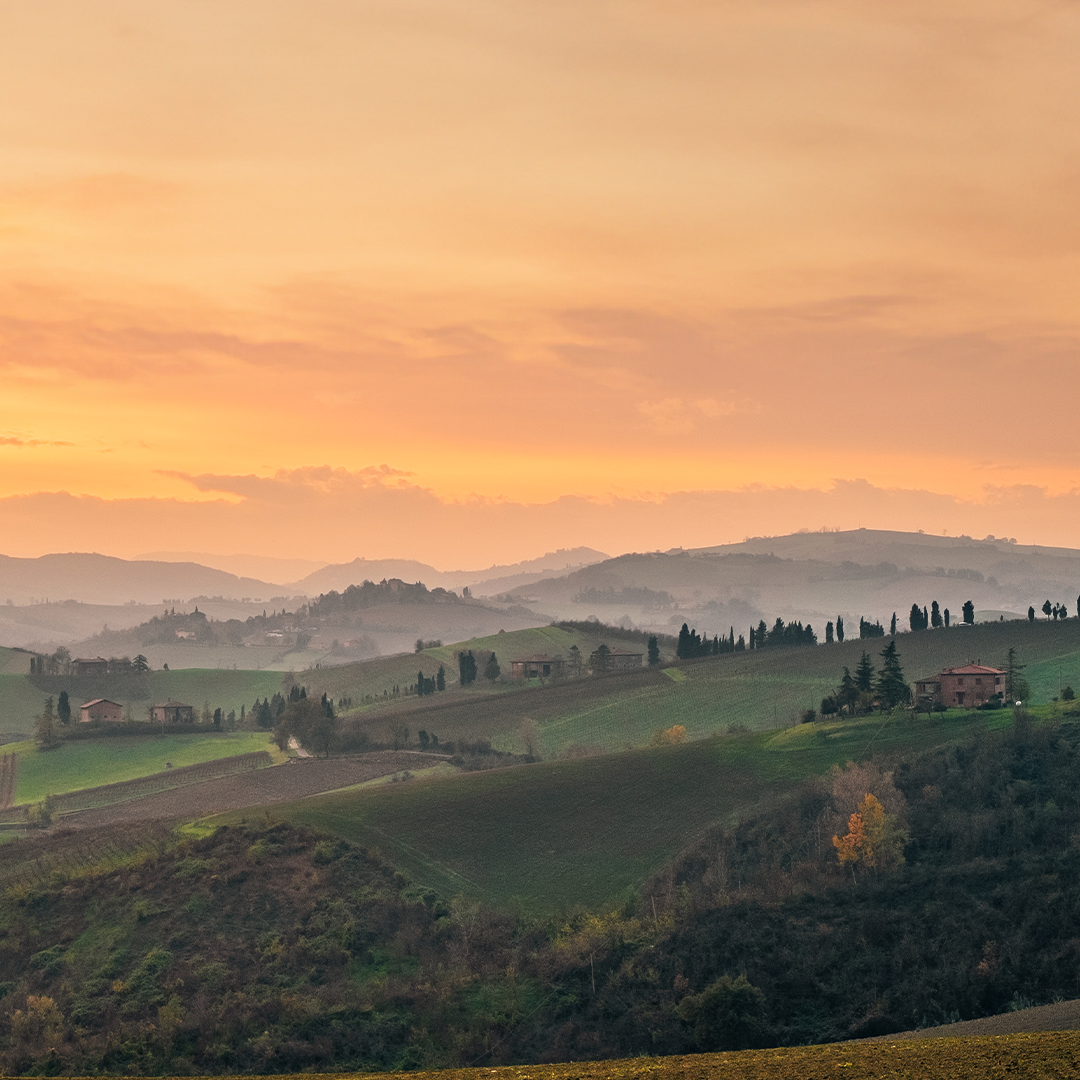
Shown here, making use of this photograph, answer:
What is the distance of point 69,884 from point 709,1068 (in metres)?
72.4

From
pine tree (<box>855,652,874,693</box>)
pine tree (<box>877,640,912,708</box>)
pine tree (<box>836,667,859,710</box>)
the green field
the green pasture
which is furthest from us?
the green pasture

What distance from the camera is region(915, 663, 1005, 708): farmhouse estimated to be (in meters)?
128

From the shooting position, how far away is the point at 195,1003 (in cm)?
7744

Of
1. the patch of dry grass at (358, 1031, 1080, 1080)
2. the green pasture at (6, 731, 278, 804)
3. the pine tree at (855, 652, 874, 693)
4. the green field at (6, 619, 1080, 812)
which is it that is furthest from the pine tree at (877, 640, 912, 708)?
the green pasture at (6, 731, 278, 804)

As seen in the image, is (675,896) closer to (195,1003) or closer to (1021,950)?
(1021,950)

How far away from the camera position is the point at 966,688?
Answer: 129m

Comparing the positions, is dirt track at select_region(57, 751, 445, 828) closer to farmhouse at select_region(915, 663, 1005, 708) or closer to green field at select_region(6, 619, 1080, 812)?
green field at select_region(6, 619, 1080, 812)

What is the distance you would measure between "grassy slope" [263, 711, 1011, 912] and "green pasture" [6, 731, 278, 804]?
6988cm

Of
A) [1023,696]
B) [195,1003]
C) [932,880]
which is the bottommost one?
[195,1003]

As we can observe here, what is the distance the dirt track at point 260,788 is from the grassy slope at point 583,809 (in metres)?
26.0

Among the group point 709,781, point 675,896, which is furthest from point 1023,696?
point 675,896

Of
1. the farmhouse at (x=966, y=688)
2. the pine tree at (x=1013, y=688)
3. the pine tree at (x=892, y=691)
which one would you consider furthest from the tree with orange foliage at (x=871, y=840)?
the pine tree at (x=1013, y=688)

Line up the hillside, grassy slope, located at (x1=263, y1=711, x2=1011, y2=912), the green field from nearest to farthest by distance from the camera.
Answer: the hillside
grassy slope, located at (x1=263, y1=711, x2=1011, y2=912)
the green field

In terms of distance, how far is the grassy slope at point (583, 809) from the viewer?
97.3 meters
